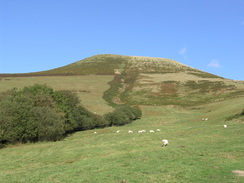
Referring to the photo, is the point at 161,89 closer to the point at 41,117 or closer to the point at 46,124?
the point at 41,117

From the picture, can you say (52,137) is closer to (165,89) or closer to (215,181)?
(215,181)

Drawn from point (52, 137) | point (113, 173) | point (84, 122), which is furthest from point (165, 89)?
point (113, 173)

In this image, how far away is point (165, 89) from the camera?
11906 centimetres

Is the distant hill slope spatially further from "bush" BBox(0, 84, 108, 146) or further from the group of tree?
"bush" BBox(0, 84, 108, 146)

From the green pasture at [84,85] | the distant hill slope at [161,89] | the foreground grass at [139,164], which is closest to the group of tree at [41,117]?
the foreground grass at [139,164]

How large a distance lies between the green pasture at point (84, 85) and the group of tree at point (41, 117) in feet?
53.0

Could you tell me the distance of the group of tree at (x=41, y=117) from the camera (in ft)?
127

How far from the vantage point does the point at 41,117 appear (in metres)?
42.2

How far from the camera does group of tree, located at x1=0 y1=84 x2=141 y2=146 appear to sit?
38594mm

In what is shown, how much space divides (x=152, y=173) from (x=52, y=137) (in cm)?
3017

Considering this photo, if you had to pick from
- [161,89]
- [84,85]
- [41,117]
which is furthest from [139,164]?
[84,85]

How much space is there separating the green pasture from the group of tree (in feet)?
53.0

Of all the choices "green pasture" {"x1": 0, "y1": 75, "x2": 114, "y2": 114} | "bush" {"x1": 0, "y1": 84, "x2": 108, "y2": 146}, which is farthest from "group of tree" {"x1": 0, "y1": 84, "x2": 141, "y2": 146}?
"green pasture" {"x1": 0, "y1": 75, "x2": 114, "y2": 114}

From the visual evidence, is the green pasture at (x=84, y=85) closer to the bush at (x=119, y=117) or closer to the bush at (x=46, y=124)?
the bush at (x=119, y=117)
